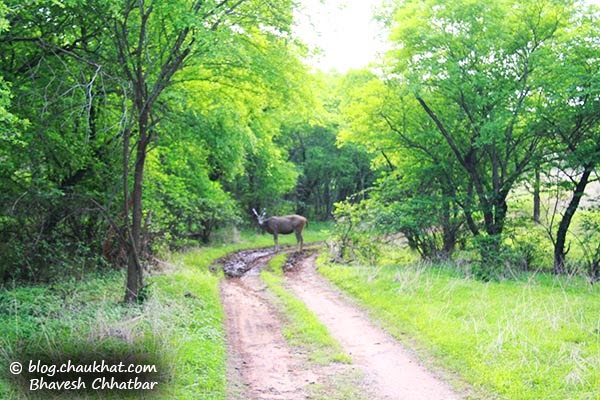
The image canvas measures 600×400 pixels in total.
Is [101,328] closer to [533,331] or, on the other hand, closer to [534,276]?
[533,331]

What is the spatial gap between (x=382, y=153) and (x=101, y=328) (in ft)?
46.8

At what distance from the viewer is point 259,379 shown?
7.28 metres

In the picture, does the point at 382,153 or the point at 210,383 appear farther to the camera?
the point at 382,153

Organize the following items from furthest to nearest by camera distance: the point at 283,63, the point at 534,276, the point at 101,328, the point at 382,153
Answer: the point at 382,153 < the point at 534,276 < the point at 283,63 < the point at 101,328

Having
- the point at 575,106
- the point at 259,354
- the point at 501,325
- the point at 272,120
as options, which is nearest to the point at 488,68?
the point at 575,106

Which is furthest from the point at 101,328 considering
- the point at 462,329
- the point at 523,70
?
the point at 523,70

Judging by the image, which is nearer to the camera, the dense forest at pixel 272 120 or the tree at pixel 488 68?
the dense forest at pixel 272 120

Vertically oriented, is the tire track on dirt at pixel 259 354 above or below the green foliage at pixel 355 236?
below

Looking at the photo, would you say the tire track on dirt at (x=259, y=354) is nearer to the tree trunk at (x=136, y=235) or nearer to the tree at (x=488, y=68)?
the tree trunk at (x=136, y=235)

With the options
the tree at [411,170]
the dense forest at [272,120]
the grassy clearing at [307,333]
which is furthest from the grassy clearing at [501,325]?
the tree at [411,170]

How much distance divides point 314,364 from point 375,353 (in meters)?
1.14

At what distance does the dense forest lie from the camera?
9.65 m

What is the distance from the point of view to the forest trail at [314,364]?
6793 mm

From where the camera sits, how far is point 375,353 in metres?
8.33
